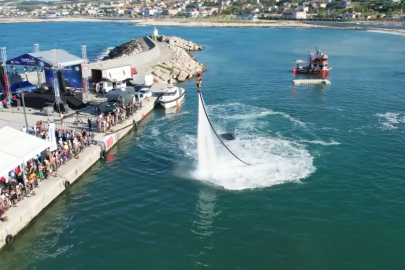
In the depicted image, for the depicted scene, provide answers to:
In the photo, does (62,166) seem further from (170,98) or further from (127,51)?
(127,51)

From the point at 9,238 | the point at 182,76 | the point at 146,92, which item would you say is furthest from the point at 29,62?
the point at 182,76

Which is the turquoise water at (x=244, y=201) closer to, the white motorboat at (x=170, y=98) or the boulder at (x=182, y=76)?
the white motorboat at (x=170, y=98)

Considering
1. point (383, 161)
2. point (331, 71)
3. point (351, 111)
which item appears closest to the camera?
point (383, 161)

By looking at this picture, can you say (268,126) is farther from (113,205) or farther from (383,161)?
(113,205)

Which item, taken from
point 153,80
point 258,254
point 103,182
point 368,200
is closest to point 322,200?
point 368,200

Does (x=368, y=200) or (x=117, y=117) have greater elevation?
(x=117, y=117)

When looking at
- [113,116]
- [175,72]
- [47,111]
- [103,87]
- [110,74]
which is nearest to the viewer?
[113,116]

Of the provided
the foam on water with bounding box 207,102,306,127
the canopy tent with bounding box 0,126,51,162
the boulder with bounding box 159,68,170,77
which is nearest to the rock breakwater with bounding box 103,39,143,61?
the boulder with bounding box 159,68,170,77
